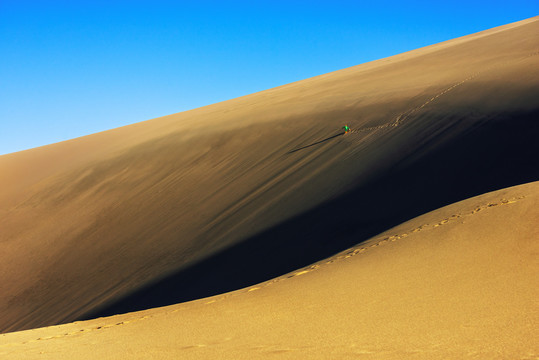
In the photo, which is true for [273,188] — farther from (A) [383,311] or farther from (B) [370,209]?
(A) [383,311]

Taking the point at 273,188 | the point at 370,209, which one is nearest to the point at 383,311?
the point at 370,209

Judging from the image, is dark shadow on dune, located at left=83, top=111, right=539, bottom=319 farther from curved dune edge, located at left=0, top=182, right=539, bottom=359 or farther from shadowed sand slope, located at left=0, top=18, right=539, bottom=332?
curved dune edge, located at left=0, top=182, right=539, bottom=359

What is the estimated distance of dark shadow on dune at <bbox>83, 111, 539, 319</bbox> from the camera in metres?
7.10

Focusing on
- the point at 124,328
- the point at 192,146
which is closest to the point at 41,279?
the point at 192,146

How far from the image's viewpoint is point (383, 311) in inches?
134

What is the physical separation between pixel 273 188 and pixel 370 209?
2.85 meters

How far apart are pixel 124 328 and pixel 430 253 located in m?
2.71

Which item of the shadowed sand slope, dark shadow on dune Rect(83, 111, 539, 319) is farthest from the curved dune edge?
the shadowed sand slope

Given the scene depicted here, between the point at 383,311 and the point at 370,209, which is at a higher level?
the point at 370,209

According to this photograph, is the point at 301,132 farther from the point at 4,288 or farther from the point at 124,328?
the point at 124,328

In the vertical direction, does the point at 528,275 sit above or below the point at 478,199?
below

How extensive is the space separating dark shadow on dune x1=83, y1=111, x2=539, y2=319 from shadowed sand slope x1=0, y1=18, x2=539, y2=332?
0.10 ft

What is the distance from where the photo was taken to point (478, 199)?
580 centimetres

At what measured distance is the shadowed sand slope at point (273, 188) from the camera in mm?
7629
